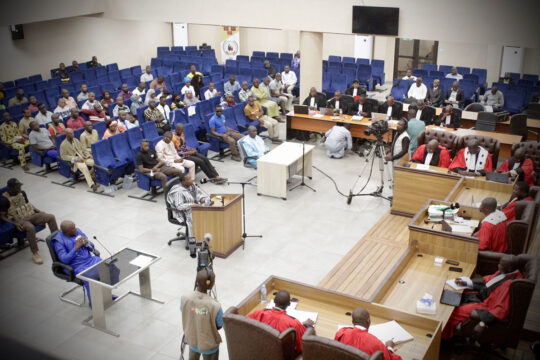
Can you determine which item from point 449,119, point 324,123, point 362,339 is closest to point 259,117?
point 324,123

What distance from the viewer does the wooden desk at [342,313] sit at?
14.9 ft

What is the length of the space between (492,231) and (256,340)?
3.39m

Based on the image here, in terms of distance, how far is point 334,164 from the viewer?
11.2 m

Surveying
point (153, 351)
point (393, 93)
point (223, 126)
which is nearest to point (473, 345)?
point (153, 351)

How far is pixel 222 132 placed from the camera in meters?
11.5

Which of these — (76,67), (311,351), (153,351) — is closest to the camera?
(311,351)

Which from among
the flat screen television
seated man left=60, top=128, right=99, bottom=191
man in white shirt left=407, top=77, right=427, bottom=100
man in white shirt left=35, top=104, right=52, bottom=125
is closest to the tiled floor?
seated man left=60, top=128, right=99, bottom=191

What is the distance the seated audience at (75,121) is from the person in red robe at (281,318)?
765cm

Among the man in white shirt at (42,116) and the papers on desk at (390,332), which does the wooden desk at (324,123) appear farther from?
the papers on desk at (390,332)

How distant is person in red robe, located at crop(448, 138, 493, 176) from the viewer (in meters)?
8.59

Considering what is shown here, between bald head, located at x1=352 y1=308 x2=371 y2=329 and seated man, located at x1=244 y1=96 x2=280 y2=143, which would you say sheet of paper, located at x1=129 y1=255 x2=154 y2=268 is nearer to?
bald head, located at x1=352 y1=308 x2=371 y2=329

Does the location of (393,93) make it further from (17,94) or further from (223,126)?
(17,94)

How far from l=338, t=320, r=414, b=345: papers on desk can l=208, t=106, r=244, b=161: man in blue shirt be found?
23.1ft

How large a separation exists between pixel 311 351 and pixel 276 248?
3.82 m
